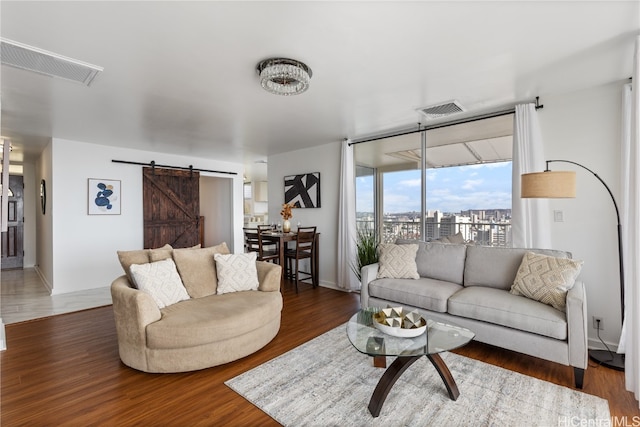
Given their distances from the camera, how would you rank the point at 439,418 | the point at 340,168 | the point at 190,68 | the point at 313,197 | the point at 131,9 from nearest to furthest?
1. the point at 131,9
2. the point at 439,418
3. the point at 190,68
4. the point at 340,168
5. the point at 313,197

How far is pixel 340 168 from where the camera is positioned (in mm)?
5023

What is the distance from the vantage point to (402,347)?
6.26ft

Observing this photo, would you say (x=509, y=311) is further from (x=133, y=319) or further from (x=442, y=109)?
(x=133, y=319)

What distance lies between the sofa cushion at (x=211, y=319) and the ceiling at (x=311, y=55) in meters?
1.99

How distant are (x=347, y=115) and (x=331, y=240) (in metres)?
2.28

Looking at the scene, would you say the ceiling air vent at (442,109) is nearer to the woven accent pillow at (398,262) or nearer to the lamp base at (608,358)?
the woven accent pillow at (398,262)

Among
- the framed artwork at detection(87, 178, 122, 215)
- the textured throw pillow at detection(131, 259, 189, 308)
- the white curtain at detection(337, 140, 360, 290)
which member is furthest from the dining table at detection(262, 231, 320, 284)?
the framed artwork at detection(87, 178, 122, 215)

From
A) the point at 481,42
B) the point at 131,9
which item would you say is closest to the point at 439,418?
the point at 481,42

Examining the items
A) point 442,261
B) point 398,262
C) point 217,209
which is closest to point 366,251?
point 398,262

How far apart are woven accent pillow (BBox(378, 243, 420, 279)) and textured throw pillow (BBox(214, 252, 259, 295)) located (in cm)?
144

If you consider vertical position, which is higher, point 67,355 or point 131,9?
point 131,9

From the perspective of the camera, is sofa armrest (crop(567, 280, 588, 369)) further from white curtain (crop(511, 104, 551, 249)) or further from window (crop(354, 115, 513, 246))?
window (crop(354, 115, 513, 246))

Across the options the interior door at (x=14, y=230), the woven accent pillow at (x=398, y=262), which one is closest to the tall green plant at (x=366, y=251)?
the woven accent pillow at (x=398, y=262)

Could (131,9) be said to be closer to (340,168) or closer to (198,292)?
(198,292)
